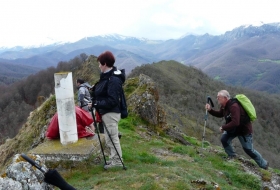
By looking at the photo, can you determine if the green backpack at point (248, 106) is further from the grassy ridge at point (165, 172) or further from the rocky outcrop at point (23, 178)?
the rocky outcrop at point (23, 178)

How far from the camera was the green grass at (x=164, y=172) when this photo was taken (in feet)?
25.2

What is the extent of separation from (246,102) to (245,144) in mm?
1763

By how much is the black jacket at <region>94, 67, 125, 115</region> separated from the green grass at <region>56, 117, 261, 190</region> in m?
2.00

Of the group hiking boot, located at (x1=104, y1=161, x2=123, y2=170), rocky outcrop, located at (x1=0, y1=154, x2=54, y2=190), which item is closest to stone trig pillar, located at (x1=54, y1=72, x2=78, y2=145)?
hiking boot, located at (x1=104, y1=161, x2=123, y2=170)

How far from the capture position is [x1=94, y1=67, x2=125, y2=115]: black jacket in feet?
27.0

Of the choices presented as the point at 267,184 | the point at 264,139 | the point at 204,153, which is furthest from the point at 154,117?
the point at 264,139

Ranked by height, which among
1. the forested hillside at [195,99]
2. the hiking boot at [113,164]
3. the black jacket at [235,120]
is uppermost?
the black jacket at [235,120]

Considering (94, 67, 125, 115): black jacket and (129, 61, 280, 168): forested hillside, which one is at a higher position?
(94, 67, 125, 115): black jacket

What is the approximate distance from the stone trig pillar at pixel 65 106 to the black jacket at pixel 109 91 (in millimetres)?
1189

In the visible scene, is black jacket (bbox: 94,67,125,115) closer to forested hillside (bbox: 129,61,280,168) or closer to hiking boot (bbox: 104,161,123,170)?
hiking boot (bbox: 104,161,123,170)

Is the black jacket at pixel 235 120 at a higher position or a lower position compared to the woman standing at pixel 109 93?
lower

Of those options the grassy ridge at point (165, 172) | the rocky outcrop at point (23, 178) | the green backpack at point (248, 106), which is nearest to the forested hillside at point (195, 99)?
the grassy ridge at point (165, 172)

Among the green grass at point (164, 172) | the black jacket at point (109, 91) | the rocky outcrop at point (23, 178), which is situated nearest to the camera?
the rocky outcrop at point (23, 178)

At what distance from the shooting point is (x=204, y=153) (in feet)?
44.2
